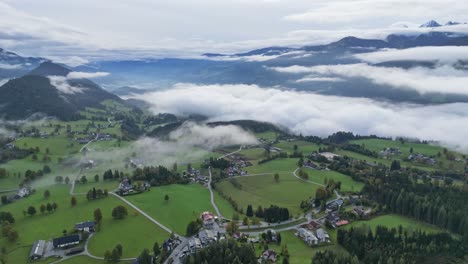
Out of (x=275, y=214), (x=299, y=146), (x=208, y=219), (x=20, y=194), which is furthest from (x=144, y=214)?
(x=299, y=146)

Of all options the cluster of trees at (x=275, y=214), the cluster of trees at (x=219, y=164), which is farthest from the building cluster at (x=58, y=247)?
the cluster of trees at (x=219, y=164)

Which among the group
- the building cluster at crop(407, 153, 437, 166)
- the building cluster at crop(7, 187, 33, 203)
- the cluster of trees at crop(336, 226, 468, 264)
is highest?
the cluster of trees at crop(336, 226, 468, 264)

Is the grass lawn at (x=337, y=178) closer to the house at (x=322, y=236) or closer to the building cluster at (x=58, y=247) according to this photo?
A: the house at (x=322, y=236)

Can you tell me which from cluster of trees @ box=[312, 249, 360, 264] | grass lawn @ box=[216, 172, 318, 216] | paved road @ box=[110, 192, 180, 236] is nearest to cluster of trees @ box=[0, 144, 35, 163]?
paved road @ box=[110, 192, 180, 236]

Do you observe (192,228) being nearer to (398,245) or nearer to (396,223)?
(398,245)

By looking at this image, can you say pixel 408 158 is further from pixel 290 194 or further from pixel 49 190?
pixel 49 190

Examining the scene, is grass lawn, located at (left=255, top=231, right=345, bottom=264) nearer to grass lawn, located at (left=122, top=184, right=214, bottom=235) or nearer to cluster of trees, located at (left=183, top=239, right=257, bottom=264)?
cluster of trees, located at (left=183, top=239, right=257, bottom=264)
